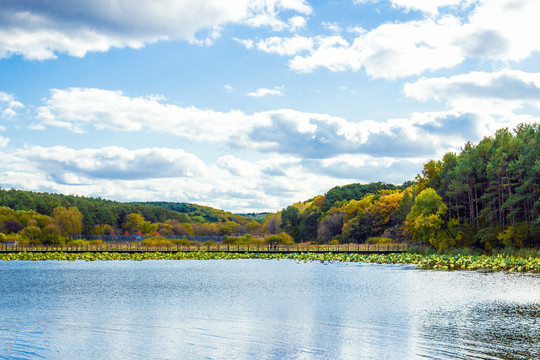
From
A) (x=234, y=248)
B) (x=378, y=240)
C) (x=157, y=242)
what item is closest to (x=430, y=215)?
(x=378, y=240)

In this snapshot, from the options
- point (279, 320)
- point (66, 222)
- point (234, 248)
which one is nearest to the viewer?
point (279, 320)

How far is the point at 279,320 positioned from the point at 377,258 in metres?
51.3

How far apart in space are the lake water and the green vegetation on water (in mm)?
10603

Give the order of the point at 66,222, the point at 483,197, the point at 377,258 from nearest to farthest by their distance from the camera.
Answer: the point at 483,197, the point at 377,258, the point at 66,222

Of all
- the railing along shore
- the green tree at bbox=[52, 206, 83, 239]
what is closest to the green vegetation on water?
the railing along shore

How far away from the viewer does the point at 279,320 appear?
86.8 feet

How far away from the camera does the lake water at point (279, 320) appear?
19.8 metres

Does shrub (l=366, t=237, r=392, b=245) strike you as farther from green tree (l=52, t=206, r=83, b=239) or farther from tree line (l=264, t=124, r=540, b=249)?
green tree (l=52, t=206, r=83, b=239)

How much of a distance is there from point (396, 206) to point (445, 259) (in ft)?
132

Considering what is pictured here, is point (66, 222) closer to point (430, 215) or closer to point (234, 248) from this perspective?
point (234, 248)

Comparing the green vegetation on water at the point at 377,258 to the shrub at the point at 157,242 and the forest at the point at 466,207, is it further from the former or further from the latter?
the shrub at the point at 157,242

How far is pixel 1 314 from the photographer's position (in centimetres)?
2975

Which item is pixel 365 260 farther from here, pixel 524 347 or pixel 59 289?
pixel 524 347

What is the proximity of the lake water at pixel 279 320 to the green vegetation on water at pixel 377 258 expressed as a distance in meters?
10.6
